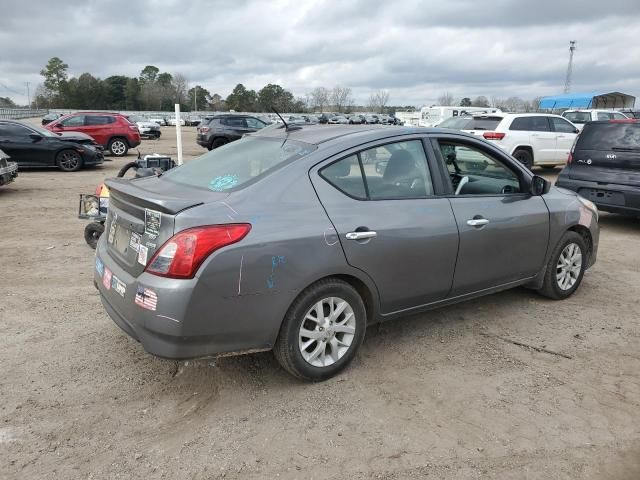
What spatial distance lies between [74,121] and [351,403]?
62.2 feet

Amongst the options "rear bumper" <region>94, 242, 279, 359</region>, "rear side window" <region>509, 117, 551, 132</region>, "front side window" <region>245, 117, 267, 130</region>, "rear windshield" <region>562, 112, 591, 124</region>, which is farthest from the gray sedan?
"front side window" <region>245, 117, 267, 130</region>

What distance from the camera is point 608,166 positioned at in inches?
311

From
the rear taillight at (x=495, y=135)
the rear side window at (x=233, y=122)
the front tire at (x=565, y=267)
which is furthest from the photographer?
the rear side window at (x=233, y=122)

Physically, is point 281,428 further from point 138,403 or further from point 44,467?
point 44,467

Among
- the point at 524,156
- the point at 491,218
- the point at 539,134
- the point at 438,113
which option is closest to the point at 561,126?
the point at 539,134

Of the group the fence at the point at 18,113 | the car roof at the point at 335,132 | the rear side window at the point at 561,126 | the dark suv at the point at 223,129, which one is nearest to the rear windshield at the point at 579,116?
the rear side window at the point at 561,126

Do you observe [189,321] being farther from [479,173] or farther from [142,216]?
[479,173]

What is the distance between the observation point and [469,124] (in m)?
14.6

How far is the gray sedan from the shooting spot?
2916 mm

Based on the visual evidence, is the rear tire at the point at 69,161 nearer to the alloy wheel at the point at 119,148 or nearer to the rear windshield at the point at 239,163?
the alloy wheel at the point at 119,148

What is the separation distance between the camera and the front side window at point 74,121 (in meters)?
19.0

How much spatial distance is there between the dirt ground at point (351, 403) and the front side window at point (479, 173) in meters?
1.10

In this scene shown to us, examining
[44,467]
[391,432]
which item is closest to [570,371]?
[391,432]

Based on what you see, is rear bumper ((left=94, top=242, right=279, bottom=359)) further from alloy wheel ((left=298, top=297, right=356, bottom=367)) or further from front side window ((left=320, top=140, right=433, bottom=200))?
front side window ((left=320, top=140, right=433, bottom=200))
